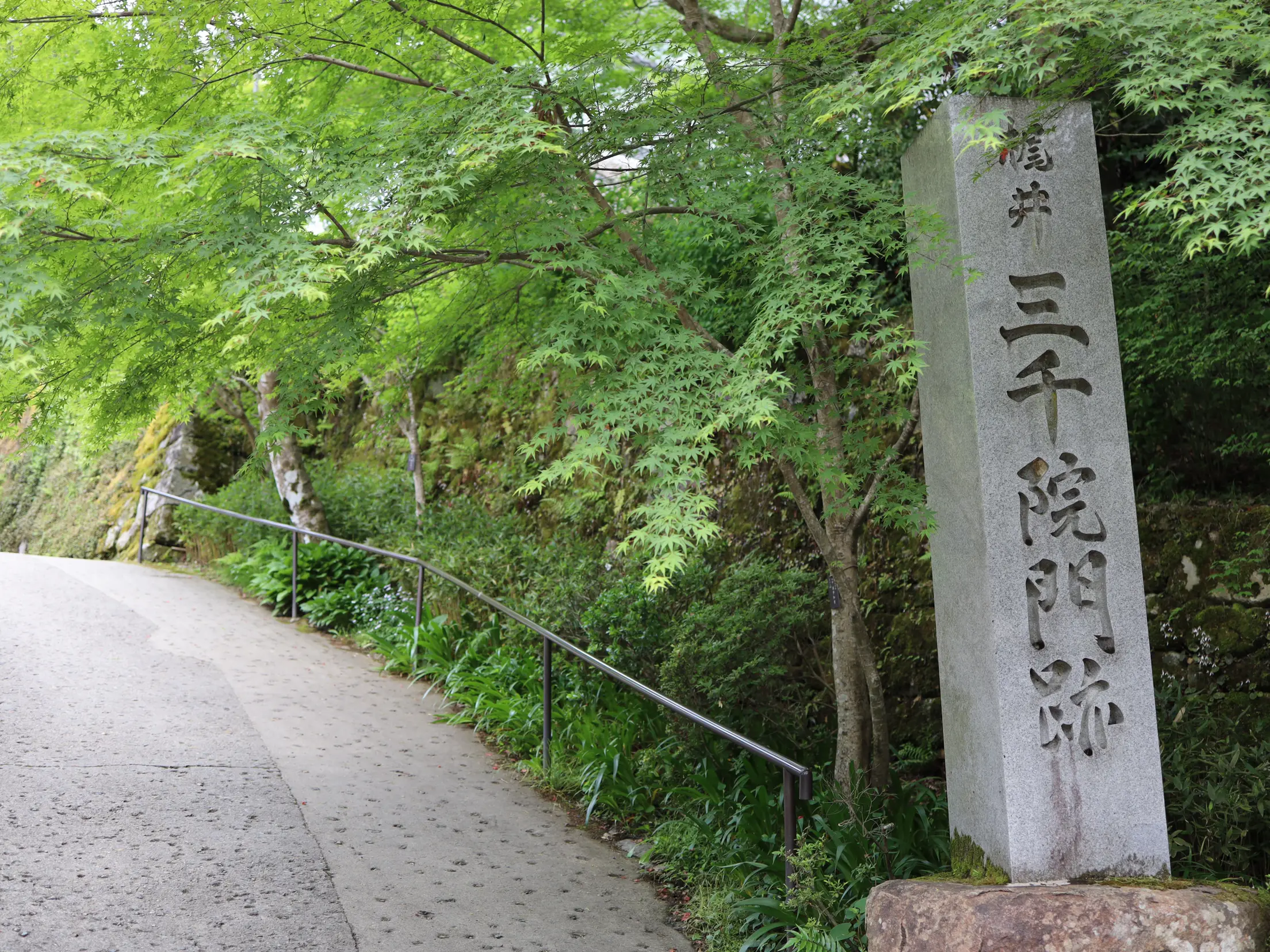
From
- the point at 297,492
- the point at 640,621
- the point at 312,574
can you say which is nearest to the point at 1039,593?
the point at 640,621

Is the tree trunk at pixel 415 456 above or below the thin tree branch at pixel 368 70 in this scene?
below

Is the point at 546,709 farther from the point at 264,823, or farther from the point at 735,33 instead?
the point at 735,33

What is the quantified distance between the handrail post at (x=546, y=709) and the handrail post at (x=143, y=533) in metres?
8.00

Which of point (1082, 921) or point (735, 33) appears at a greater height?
point (735, 33)

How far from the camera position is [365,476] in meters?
11.9

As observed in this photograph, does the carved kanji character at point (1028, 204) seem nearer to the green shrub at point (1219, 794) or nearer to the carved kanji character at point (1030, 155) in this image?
the carved kanji character at point (1030, 155)

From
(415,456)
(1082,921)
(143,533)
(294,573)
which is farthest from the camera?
(143,533)

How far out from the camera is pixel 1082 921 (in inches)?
132

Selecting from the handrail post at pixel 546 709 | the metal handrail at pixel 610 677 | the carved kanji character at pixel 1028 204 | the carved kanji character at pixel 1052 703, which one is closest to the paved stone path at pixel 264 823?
the handrail post at pixel 546 709

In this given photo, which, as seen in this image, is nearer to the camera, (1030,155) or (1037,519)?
(1037,519)

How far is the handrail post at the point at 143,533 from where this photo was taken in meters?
12.1

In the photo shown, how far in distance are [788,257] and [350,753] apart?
3.80m

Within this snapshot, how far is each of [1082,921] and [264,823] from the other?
348 cm

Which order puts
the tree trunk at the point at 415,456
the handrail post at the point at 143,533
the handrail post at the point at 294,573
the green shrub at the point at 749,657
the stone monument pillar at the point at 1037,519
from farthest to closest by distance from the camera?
the handrail post at the point at 143,533 < the tree trunk at the point at 415,456 < the handrail post at the point at 294,573 < the green shrub at the point at 749,657 < the stone monument pillar at the point at 1037,519
